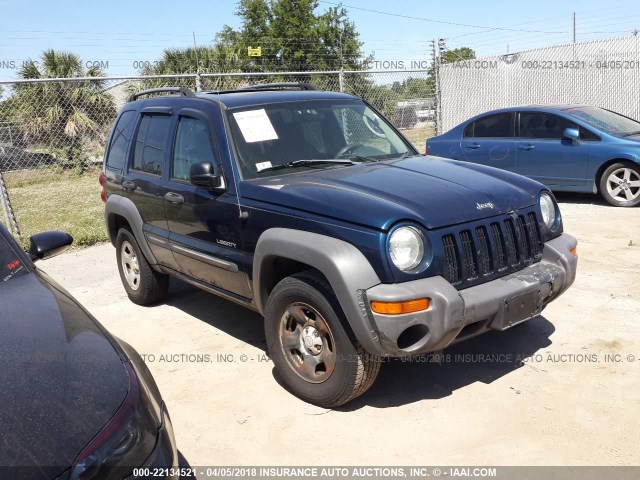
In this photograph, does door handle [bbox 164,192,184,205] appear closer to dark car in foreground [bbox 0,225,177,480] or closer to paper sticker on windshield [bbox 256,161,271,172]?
paper sticker on windshield [bbox 256,161,271,172]

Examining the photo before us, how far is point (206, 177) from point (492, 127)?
715cm

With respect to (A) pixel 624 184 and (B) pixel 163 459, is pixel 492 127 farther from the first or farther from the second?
(B) pixel 163 459

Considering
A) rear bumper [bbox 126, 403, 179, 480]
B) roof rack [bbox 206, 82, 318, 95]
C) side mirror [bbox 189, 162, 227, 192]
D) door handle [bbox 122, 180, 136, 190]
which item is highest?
roof rack [bbox 206, 82, 318, 95]

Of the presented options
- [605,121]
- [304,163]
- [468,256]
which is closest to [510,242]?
[468,256]

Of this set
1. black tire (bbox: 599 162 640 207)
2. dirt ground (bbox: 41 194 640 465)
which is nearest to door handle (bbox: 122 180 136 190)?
dirt ground (bbox: 41 194 640 465)

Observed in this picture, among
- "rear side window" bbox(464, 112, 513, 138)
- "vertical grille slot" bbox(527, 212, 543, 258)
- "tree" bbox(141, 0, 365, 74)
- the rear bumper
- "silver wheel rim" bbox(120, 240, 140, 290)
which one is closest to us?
the rear bumper

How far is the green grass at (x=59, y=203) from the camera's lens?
9453 millimetres

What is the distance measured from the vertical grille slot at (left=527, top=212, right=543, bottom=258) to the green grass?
6.63 metres

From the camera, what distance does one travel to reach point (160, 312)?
5.91 meters

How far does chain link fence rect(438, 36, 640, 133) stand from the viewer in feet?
47.5

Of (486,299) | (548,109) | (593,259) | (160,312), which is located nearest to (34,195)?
(160,312)

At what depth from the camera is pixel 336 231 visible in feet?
11.6

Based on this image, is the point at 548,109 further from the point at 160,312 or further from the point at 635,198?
the point at 160,312

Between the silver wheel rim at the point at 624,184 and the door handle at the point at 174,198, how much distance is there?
6.64 m
